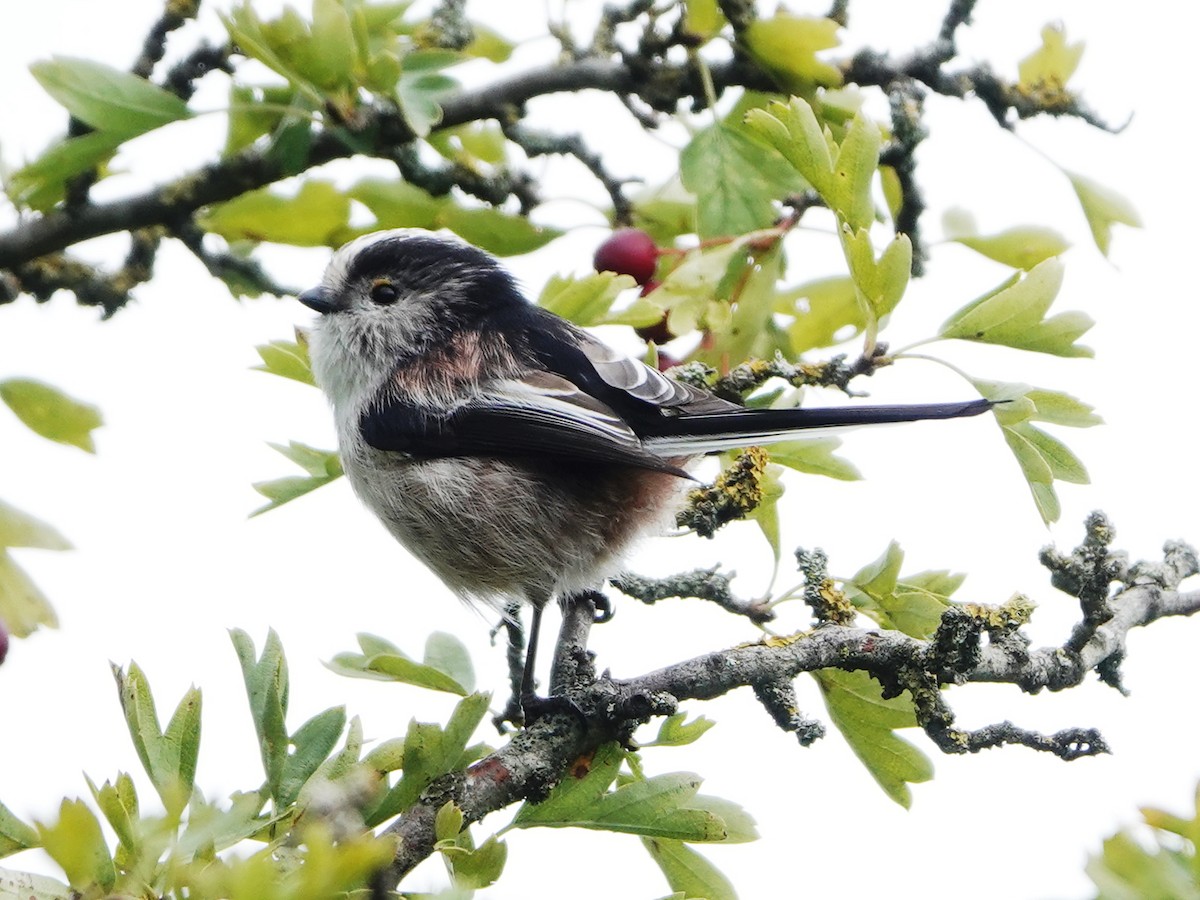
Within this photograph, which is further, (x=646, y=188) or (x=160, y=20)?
(x=646, y=188)

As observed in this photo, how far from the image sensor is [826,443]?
286cm

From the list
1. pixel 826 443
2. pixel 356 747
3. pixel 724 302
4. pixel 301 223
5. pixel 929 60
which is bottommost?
pixel 356 747

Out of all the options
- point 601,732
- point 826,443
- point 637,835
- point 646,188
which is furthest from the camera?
point 646,188

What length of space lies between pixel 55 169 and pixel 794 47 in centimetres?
160

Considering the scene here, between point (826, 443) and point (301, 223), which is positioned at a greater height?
point (301, 223)

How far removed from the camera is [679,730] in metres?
2.29

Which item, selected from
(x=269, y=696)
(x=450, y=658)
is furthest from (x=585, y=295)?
(x=269, y=696)

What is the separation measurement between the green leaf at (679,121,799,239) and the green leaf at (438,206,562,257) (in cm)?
43

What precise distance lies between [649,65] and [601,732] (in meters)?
1.66

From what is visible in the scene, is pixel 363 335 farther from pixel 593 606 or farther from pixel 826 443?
pixel 826 443

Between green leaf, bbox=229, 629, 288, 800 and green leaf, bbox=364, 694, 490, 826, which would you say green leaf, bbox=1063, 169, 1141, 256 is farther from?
green leaf, bbox=229, 629, 288, 800

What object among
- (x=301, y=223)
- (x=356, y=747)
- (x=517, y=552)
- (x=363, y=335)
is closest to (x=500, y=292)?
(x=363, y=335)

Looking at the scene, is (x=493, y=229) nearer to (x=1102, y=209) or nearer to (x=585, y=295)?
(x=585, y=295)

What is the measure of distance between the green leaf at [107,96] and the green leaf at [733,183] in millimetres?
1124
